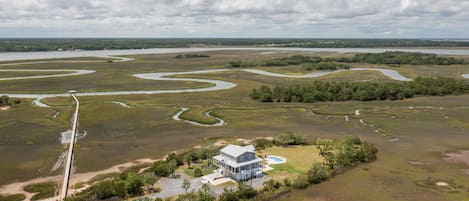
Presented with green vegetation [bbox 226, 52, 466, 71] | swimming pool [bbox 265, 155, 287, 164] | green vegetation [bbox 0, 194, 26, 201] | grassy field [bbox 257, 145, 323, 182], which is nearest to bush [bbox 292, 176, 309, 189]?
grassy field [bbox 257, 145, 323, 182]

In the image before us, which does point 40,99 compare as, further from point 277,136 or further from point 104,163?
point 277,136

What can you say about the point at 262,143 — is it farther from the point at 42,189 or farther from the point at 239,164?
the point at 42,189

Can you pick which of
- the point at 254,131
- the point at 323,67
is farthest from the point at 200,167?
the point at 323,67

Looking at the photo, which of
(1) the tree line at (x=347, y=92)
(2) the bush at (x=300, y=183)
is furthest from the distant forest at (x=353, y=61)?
(2) the bush at (x=300, y=183)

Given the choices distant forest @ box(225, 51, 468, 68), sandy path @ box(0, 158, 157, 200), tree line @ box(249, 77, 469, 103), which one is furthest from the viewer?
distant forest @ box(225, 51, 468, 68)

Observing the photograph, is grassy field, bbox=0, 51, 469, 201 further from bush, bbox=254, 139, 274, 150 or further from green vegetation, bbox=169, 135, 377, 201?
bush, bbox=254, 139, 274, 150

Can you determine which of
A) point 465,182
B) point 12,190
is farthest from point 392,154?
point 12,190
